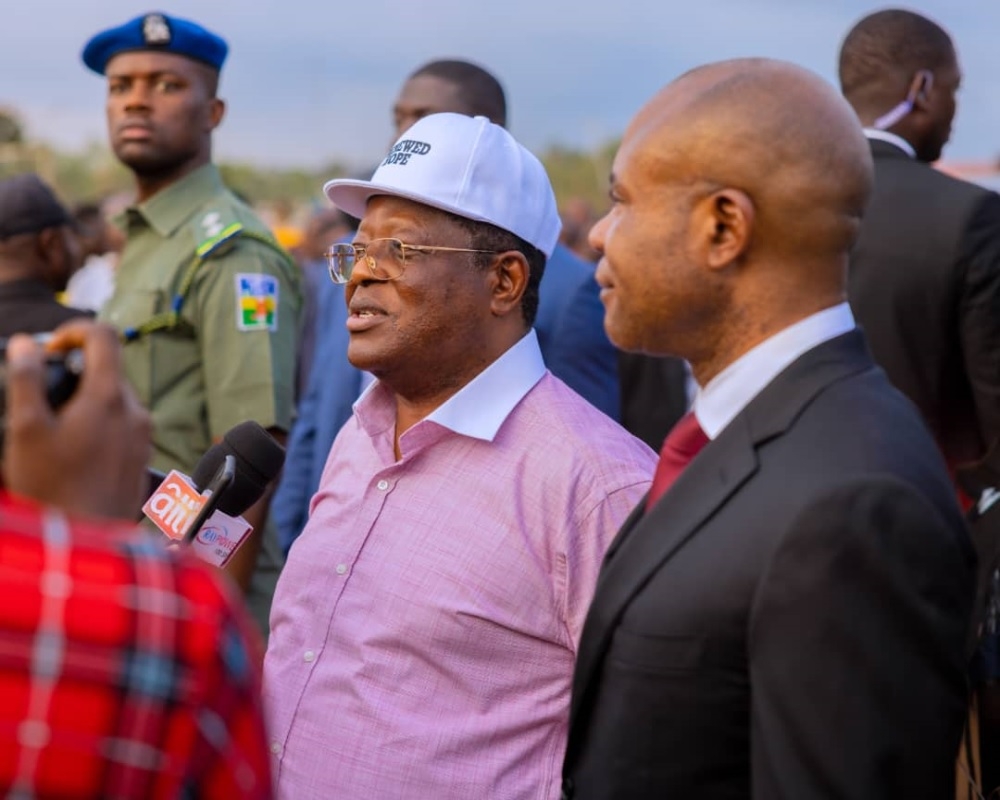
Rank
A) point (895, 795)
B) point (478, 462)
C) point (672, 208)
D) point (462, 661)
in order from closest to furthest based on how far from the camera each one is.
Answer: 1. point (895, 795)
2. point (672, 208)
3. point (462, 661)
4. point (478, 462)

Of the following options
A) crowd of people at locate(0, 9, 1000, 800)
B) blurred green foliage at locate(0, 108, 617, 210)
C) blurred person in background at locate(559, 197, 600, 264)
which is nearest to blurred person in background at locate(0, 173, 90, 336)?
crowd of people at locate(0, 9, 1000, 800)

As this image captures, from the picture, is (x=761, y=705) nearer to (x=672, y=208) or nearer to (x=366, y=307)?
(x=672, y=208)

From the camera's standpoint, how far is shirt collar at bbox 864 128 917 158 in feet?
16.3

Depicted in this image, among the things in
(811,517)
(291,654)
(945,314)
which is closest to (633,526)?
(811,517)

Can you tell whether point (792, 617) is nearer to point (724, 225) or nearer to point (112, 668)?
point (724, 225)

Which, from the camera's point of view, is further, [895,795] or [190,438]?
[190,438]

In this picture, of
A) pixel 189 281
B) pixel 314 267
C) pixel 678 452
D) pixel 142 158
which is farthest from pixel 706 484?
pixel 314 267

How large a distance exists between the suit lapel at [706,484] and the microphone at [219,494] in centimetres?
80

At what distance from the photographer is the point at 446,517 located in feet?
9.86

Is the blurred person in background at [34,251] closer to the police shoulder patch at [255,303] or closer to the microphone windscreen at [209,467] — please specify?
the police shoulder patch at [255,303]

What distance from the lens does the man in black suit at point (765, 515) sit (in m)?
2.00

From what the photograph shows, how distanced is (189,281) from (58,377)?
11.0ft

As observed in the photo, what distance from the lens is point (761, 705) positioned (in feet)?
6.71

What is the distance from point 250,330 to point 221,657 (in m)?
3.45
